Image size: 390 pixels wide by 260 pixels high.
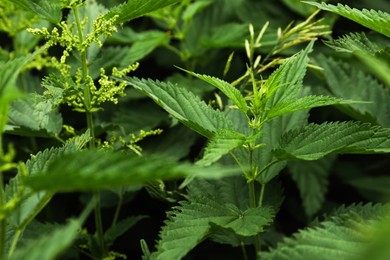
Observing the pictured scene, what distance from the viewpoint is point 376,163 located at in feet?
6.81

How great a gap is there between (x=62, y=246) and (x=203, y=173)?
21 centimetres

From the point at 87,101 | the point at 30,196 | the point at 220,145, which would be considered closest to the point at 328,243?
the point at 220,145

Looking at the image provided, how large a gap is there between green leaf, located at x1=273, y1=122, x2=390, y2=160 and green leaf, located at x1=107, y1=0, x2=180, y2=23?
0.40 m

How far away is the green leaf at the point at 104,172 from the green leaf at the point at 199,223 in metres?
0.25

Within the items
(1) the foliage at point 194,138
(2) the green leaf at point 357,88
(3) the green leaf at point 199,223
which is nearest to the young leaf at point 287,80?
(1) the foliage at point 194,138

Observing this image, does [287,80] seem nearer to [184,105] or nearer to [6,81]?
[184,105]

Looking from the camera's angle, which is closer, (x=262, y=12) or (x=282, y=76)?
(x=282, y=76)

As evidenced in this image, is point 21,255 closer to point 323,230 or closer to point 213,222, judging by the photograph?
point 213,222

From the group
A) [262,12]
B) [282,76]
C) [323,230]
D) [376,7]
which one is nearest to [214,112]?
[282,76]

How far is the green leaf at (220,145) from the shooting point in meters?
1.04

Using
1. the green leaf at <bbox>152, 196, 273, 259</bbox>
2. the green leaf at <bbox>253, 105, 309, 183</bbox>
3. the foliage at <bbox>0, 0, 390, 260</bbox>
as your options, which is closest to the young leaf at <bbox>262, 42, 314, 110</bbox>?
the foliage at <bbox>0, 0, 390, 260</bbox>

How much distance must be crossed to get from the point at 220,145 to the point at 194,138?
0.70 metres

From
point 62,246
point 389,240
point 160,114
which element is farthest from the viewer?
point 160,114

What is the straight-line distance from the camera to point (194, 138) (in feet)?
5.96
